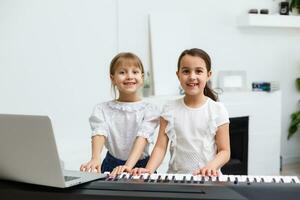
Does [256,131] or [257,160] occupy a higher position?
[256,131]

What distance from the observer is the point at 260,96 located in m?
4.13

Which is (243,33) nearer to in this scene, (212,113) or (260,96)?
(260,96)

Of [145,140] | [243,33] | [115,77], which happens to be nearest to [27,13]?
[115,77]

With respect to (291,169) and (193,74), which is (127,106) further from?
(291,169)

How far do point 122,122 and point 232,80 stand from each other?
270 centimetres

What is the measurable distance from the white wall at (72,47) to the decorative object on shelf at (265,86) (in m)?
0.55

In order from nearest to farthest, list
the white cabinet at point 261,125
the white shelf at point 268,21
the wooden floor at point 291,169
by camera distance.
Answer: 1. the white cabinet at point 261,125
2. the white shelf at point 268,21
3. the wooden floor at point 291,169

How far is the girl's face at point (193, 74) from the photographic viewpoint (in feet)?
5.66

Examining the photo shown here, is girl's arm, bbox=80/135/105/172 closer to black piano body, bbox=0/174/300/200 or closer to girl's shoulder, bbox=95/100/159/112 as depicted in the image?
girl's shoulder, bbox=95/100/159/112

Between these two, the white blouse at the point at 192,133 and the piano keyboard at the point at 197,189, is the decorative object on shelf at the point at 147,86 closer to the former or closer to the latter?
the white blouse at the point at 192,133

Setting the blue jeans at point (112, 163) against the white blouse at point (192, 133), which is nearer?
the white blouse at point (192, 133)

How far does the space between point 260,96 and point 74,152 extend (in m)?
1.92

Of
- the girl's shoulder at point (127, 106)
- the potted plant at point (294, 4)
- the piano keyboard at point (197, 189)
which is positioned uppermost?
the potted plant at point (294, 4)

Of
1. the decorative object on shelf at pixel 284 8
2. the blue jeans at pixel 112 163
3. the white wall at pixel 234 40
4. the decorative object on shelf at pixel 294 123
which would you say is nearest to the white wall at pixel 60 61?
the white wall at pixel 234 40
